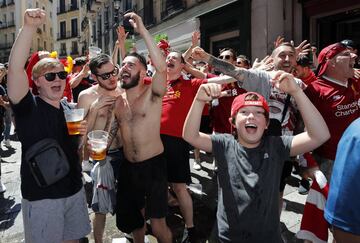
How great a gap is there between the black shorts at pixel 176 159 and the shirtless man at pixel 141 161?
55 cm

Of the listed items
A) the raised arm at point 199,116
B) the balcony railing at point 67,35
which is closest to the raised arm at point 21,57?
the raised arm at point 199,116

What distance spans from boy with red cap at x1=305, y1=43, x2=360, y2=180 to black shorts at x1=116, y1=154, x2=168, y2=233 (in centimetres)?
159

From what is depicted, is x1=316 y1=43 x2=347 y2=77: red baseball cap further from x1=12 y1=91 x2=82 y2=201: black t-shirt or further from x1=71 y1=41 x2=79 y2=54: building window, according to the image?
x1=71 y1=41 x2=79 y2=54: building window

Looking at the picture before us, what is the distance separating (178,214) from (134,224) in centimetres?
145

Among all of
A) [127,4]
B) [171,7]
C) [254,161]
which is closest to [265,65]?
[254,161]

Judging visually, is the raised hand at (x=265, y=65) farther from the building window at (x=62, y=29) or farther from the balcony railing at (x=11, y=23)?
the building window at (x=62, y=29)

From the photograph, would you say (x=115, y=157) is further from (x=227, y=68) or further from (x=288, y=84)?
(x=288, y=84)

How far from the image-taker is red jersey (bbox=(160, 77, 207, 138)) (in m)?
3.78

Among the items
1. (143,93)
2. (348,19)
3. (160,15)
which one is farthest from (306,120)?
(160,15)

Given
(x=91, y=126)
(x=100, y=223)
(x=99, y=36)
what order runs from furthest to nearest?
(x=99, y=36)
(x=100, y=223)
(x=91, y=126)

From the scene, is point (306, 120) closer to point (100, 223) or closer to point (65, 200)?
point (65, 200)

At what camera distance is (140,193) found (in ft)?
10.0

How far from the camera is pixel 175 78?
3967 millimetres

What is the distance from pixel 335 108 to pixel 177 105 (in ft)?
5.47
